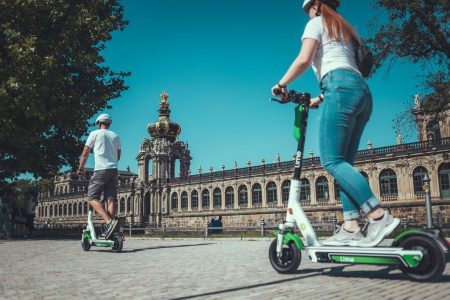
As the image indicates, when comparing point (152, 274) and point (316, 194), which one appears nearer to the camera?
point (152, 274)

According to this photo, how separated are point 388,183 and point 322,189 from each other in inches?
282

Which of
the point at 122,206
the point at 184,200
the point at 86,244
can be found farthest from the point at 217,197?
the point at 86,244

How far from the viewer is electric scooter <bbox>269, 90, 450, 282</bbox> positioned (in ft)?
10.8

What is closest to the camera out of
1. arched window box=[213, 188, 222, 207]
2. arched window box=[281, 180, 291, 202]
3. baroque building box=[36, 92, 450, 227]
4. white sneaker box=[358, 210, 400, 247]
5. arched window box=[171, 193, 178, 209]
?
white sneaker box=[358, 210, 400, 247]

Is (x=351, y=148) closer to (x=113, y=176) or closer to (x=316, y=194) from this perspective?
(x=113, y=176)

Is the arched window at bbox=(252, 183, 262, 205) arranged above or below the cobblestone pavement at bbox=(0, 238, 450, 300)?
above

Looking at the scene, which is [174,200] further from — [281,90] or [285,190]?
[281,90]

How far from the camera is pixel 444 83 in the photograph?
15953 millimetres

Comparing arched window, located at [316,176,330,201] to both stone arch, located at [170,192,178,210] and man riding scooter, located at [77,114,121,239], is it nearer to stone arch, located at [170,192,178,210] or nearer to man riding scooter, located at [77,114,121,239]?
stone arch, located at [170,192,178,210]

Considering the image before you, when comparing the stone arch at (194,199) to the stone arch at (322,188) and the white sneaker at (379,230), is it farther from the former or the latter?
the white sneaker at (379,230)

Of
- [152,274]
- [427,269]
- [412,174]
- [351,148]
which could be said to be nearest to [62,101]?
[152,274]

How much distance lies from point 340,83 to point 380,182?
3884cm

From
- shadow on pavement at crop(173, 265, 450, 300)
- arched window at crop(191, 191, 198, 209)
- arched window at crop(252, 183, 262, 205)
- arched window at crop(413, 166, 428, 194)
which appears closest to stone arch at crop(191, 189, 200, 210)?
arched window at crop(191, 191, 198, 209)

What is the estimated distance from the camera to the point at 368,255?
356 centimetres
